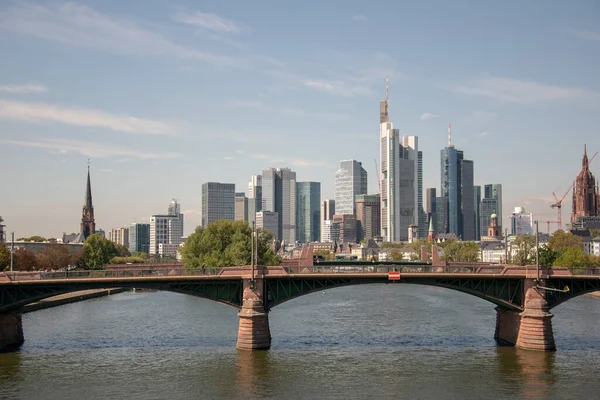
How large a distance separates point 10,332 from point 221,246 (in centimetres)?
8196

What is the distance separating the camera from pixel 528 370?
217ft

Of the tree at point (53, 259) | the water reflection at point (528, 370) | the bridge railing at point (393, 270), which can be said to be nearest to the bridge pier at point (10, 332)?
the bridge railing at point (393, 270)

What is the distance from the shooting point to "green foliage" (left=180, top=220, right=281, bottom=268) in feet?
493

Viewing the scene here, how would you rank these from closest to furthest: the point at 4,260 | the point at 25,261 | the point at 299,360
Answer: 1. the point at 299,360
2. the point at 4,260
3. the point at 25,261

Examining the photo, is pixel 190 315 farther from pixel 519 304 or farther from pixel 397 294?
pixel 397 294

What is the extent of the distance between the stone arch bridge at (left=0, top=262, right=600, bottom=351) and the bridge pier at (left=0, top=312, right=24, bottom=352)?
105 millimetres

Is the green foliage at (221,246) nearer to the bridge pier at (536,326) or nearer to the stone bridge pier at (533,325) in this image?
the stone bridge pier at (533,325)

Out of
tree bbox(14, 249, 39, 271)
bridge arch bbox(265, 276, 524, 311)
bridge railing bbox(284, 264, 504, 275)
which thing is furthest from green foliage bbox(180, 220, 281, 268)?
bridge arch bbox(265, 276, 524, 311)

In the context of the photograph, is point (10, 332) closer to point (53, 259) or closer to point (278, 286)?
point (278, 286)

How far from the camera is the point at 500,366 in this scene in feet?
224

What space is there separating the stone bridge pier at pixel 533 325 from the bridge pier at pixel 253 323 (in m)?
26.3

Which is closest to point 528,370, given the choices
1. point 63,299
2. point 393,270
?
point 393,270

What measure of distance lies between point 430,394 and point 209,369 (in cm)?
2038

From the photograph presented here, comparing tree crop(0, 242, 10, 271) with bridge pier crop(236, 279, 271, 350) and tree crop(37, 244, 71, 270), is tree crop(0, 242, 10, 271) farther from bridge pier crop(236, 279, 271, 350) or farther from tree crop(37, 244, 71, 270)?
bridge pier crop(236, 279, 271, 350)
